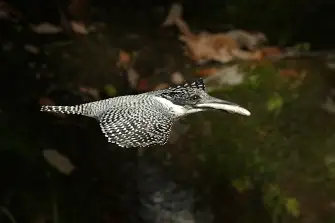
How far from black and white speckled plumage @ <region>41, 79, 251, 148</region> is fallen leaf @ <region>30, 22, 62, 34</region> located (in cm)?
87

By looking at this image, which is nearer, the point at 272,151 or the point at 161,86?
the point at 272,151

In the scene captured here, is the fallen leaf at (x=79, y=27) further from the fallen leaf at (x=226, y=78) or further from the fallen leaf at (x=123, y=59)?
the fallen leaf at (x=226, y=78)

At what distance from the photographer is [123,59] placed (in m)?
1.84

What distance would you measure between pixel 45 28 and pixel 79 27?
0.11 meters

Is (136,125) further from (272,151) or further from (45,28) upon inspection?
(45,28)

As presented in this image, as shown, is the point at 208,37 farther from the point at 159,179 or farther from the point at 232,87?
the point at 159,179

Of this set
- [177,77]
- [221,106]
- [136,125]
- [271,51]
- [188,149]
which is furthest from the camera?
[271,51]

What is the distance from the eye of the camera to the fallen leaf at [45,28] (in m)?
1.88

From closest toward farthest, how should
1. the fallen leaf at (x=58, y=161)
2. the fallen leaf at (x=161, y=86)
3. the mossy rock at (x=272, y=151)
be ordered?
the mossy rock at (x=272, y=151)
the fallen leaf at (x=58, y=161)
the fallen leaf at (x=161, y=86)

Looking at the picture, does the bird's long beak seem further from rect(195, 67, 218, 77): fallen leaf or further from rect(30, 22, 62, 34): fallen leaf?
rect(30, 22, 62, 34): fallen leaf

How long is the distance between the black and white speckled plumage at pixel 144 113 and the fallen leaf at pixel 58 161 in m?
0.52

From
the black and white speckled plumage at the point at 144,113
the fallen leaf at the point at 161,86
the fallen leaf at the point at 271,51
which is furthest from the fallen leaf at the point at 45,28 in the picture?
the black and white speckled plumage at the point at 144,113

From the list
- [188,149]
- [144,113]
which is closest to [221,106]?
[144,113]

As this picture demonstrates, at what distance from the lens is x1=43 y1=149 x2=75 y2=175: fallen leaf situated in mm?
1561
